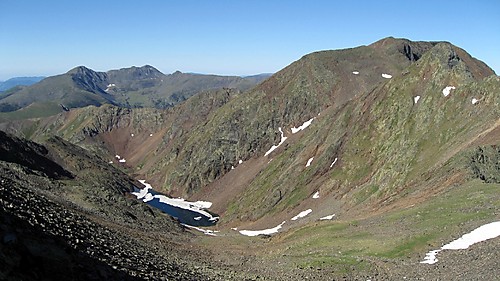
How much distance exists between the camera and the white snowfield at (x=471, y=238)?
4094 centimetres

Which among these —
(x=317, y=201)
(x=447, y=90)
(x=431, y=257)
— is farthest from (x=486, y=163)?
(x=317, y=201)

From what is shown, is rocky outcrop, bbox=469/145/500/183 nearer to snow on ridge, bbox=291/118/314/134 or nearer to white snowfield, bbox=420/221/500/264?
white snowfield, bbox=420/221/500/264

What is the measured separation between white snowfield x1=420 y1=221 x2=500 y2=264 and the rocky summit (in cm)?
24

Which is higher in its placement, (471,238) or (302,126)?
(302,126)

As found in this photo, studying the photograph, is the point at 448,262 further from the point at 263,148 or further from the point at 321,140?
the point at 263,148

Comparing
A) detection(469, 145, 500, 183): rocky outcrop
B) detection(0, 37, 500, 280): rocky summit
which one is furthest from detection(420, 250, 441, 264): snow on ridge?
detection(469, 145, 500, 183): rocky outcrop

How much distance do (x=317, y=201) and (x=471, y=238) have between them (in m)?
75.1

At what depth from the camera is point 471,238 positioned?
42.2 m

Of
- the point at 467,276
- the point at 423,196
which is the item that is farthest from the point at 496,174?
the point at 467,276

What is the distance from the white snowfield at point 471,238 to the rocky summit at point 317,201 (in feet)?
0.80

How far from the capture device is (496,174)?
6419cm

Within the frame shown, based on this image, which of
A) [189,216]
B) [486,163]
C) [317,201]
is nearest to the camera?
[486,163]

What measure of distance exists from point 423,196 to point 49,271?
61.4m

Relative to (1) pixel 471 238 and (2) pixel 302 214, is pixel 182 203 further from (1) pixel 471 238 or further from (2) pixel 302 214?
Result: (1) pixel 471 238
